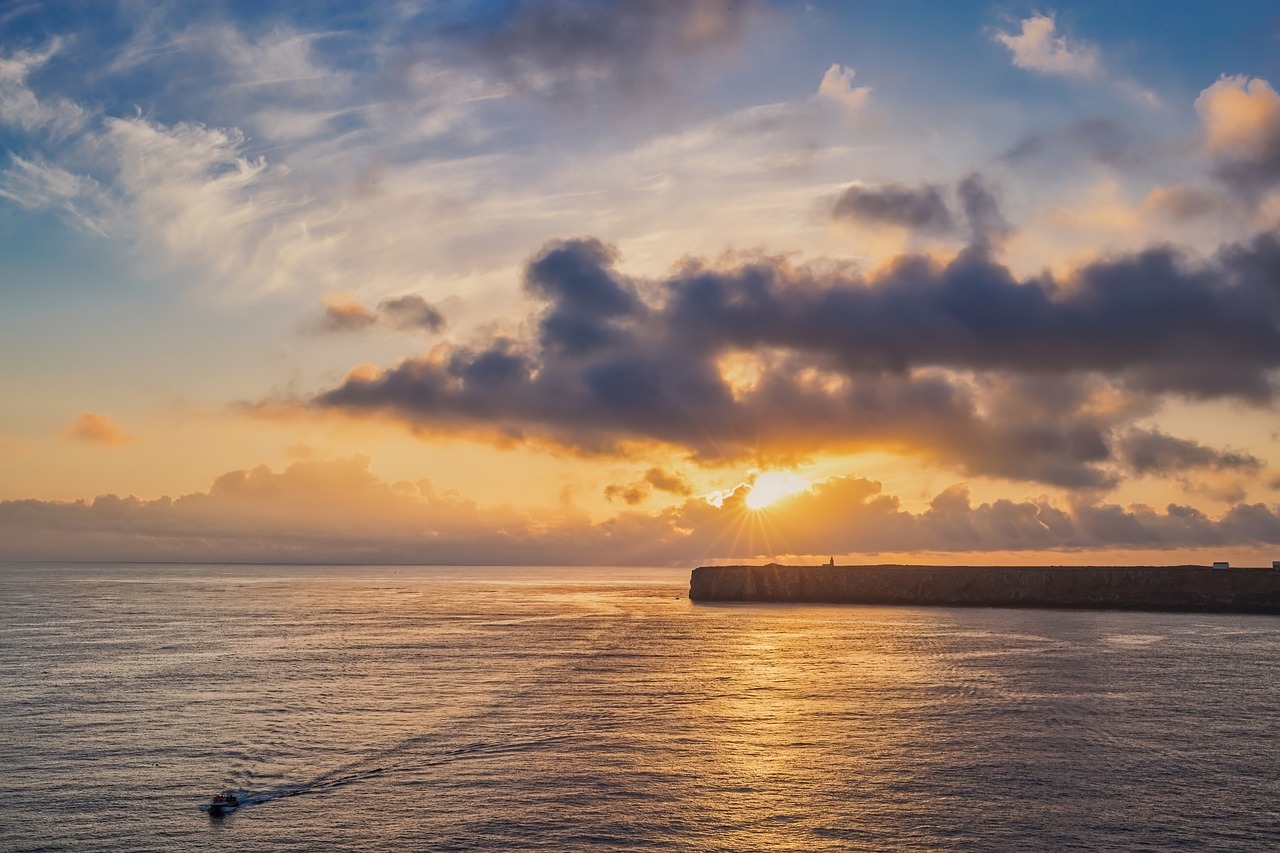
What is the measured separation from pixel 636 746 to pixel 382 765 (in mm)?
10714

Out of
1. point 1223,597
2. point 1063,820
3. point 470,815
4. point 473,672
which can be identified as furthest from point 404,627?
point 1223,597

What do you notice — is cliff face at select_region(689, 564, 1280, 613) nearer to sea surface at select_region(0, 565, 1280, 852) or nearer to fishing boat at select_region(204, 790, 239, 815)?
sea surface at select_region(0, 565, 1280, 852)


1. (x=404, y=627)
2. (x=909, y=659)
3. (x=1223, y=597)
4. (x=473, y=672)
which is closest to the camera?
(x=473, y=672)

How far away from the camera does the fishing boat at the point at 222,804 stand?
31.0m

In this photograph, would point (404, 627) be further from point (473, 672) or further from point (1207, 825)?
point (1207, 825)

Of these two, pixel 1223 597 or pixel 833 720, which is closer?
pixel 833 720

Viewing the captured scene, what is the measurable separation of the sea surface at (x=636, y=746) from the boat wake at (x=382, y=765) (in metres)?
0.17

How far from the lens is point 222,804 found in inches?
1234

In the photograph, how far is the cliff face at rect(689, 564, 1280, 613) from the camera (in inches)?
5758

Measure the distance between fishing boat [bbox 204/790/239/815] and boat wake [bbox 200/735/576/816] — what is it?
0.29ft

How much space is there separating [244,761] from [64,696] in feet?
75.5

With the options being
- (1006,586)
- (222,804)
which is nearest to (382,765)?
(222,804)

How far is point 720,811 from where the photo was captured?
31641 millimetres

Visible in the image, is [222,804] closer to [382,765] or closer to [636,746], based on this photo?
[382,765]
